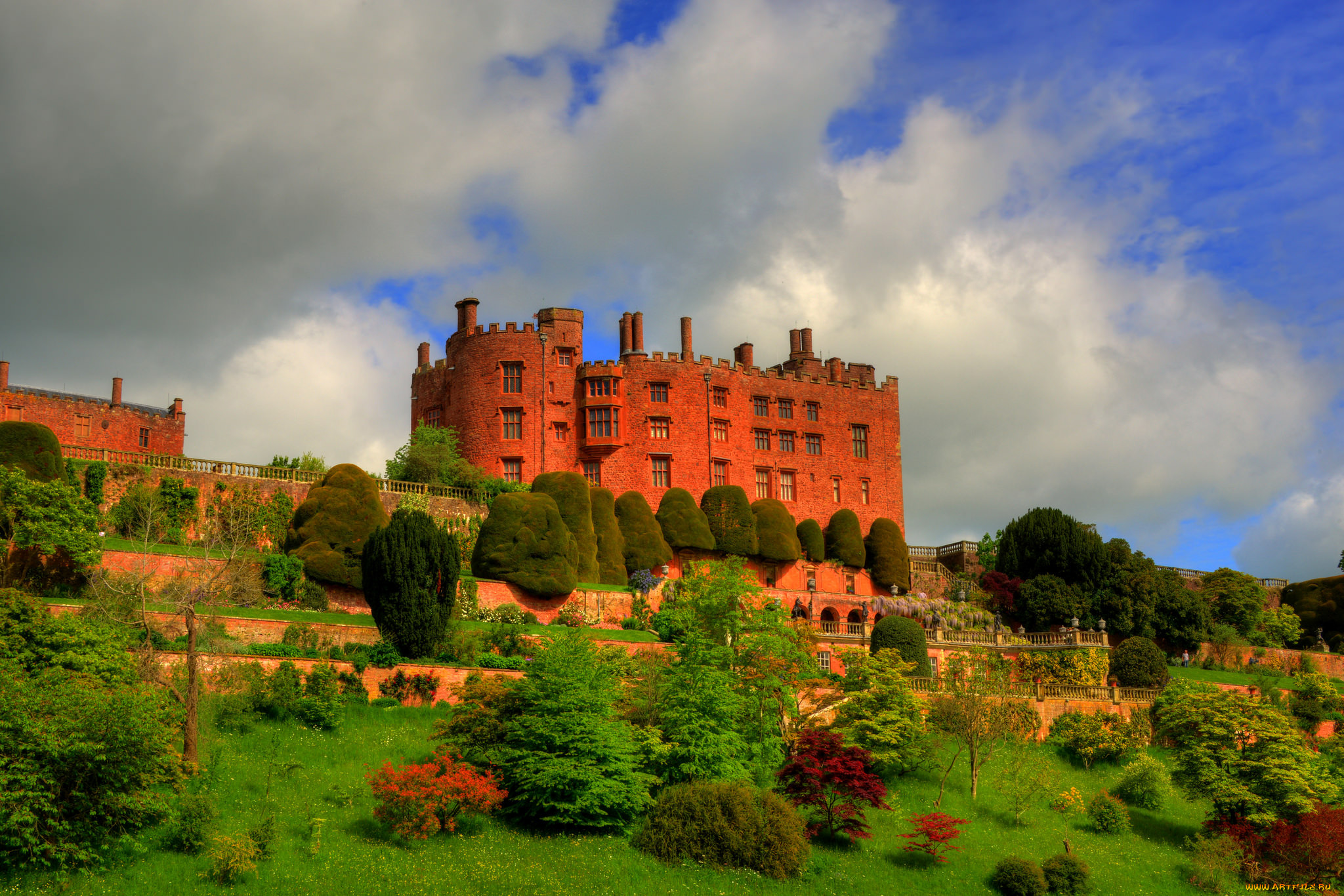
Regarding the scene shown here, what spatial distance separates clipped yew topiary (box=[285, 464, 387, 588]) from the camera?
45.8m

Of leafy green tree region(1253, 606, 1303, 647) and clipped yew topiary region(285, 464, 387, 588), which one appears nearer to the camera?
clipped yew topiary region(285, 464, 387, 588)

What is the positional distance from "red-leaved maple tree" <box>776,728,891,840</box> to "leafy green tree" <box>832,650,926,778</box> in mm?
3882

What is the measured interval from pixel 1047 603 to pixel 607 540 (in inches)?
896

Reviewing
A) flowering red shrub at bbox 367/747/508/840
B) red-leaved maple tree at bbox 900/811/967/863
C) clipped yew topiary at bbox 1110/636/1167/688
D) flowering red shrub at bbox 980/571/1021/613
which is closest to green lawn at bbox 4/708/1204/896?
red-leaved maple tree at bbox 900/811/967/863

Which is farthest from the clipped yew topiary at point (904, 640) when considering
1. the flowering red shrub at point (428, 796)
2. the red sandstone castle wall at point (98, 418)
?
the red sandstone castle wall at point (98, 418)

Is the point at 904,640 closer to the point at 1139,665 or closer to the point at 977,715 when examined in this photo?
the point at 977,715

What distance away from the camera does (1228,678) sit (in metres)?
57.2

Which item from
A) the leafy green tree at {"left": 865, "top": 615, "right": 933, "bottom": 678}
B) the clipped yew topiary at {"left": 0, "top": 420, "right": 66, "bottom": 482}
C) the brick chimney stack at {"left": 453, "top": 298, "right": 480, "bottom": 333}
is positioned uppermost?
the brick chimney stack at {"left": 453, "top": 298, "right": 480, "bottom": 333}

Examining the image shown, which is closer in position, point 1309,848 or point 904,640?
point 1309,848

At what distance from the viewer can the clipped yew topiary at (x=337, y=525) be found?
45.8 metres

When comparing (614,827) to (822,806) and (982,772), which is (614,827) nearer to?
(822,806)

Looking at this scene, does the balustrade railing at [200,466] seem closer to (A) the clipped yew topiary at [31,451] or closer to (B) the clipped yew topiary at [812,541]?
(A) the clipped yew topiary at [31,451]

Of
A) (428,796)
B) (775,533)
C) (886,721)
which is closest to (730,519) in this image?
(775,533)

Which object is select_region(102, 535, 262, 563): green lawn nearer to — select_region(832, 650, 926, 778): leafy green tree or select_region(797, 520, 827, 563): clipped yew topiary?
select_region(832, 650, 926, 778): leafy green tree
